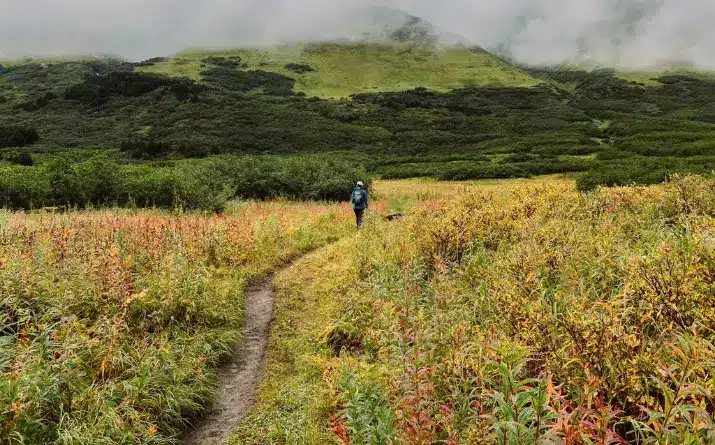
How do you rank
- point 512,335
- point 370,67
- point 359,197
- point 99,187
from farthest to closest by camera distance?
point 370,67 → point 99,187 → point 359,197 → point 512,335

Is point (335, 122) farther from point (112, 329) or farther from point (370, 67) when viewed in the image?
point (112, 329)

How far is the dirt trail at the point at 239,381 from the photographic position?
19.7ft

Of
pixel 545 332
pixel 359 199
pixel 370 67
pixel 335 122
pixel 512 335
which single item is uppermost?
pixel 370 67

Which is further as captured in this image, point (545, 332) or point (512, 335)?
point (512, 335)

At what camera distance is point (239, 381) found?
7.23 metres

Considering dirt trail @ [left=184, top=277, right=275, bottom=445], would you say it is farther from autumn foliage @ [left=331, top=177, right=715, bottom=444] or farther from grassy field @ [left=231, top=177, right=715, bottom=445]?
autumn foliage @ [left=331, top=177, right=715, bottom=444]

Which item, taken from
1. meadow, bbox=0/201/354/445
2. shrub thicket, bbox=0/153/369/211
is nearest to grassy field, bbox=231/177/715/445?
meadow, bbox=0/201/354/445

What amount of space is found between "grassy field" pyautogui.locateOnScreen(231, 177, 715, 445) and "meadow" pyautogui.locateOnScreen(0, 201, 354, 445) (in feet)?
3.52

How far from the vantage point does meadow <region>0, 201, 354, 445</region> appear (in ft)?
17.5

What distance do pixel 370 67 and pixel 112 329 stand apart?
5575 inches

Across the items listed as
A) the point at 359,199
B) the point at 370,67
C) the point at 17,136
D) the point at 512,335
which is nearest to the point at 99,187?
the point at 359,199

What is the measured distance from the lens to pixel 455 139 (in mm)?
73562

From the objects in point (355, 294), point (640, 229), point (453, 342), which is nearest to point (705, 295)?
point (453, 342)

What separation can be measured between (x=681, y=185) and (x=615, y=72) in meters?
161
